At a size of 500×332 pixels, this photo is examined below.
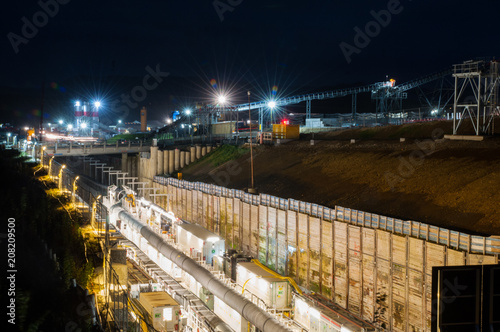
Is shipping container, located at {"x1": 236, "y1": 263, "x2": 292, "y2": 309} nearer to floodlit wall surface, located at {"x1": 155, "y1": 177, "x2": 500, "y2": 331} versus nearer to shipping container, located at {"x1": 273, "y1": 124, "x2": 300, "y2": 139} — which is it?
floodlit wall surface, located at {"x1": 155, "y1": 177, "x2": 500, "y2": 331}

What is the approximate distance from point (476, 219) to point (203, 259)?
1509 cm

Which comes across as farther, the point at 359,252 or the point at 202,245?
the point at 202,245

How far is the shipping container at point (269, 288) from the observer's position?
24.5 m

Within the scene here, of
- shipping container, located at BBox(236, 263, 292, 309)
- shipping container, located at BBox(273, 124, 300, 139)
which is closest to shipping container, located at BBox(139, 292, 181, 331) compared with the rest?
shipping container, located at BBox(236, 263, 292, 309)

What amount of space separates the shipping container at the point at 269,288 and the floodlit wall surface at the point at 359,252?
159 inches

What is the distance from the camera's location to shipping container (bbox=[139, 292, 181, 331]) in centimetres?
2519

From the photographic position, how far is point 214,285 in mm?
26984

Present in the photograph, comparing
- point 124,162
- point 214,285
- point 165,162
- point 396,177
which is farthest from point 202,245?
point 124,162

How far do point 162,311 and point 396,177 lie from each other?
1842cm

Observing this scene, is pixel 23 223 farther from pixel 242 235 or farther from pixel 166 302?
pixel 242 235

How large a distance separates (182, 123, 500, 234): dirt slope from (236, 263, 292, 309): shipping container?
8.66 m

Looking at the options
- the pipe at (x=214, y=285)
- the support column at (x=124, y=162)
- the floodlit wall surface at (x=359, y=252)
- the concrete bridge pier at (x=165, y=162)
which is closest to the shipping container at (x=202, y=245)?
the pipe at (x=214, y=285)

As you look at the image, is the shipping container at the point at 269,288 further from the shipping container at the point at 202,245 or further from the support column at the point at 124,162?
the support column at the point at 124,162

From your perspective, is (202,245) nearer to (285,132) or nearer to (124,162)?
(285,132)
